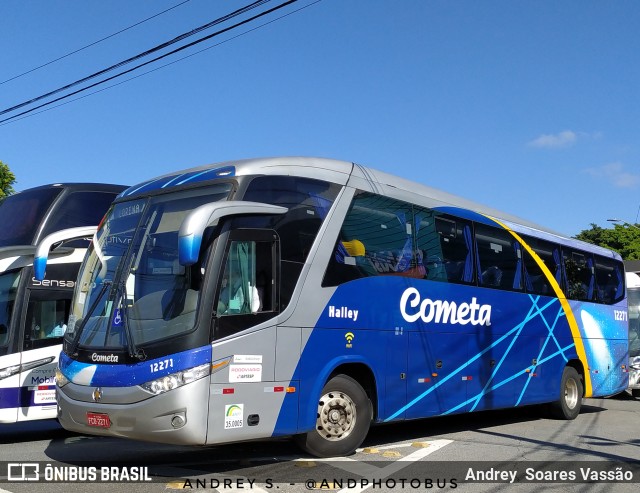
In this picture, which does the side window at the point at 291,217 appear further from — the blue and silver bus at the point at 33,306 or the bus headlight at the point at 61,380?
the blue and silver bus at the point at 33,306

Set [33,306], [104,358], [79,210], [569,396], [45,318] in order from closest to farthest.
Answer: [104,358] → [33,306] → [45,318] → [79,210] → [569,396]

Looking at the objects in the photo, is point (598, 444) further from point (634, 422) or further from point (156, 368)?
point (156, 368)

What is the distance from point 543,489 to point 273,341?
322 cm

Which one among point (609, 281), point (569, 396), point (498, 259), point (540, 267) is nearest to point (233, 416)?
point (498, 259)

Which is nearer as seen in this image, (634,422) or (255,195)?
(255,195)

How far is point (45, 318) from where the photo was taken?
11078 millimetres

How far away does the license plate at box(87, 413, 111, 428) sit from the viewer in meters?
7.29

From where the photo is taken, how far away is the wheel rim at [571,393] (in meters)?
14.3

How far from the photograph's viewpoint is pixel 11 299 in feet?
35.5

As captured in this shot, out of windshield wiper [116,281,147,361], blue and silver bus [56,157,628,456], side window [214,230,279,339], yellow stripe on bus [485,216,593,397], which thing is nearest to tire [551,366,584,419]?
yellow stripe on bus [485,216,593,397]

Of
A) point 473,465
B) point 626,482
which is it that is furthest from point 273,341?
point 626,482

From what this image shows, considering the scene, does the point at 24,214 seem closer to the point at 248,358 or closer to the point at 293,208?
the point at 293,208

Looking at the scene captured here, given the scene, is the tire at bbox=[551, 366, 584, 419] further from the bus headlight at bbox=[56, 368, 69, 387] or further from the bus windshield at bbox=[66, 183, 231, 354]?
the bus headlight at bbox=[56, 368, 69, 387]

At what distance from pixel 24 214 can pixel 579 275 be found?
10889 mm
